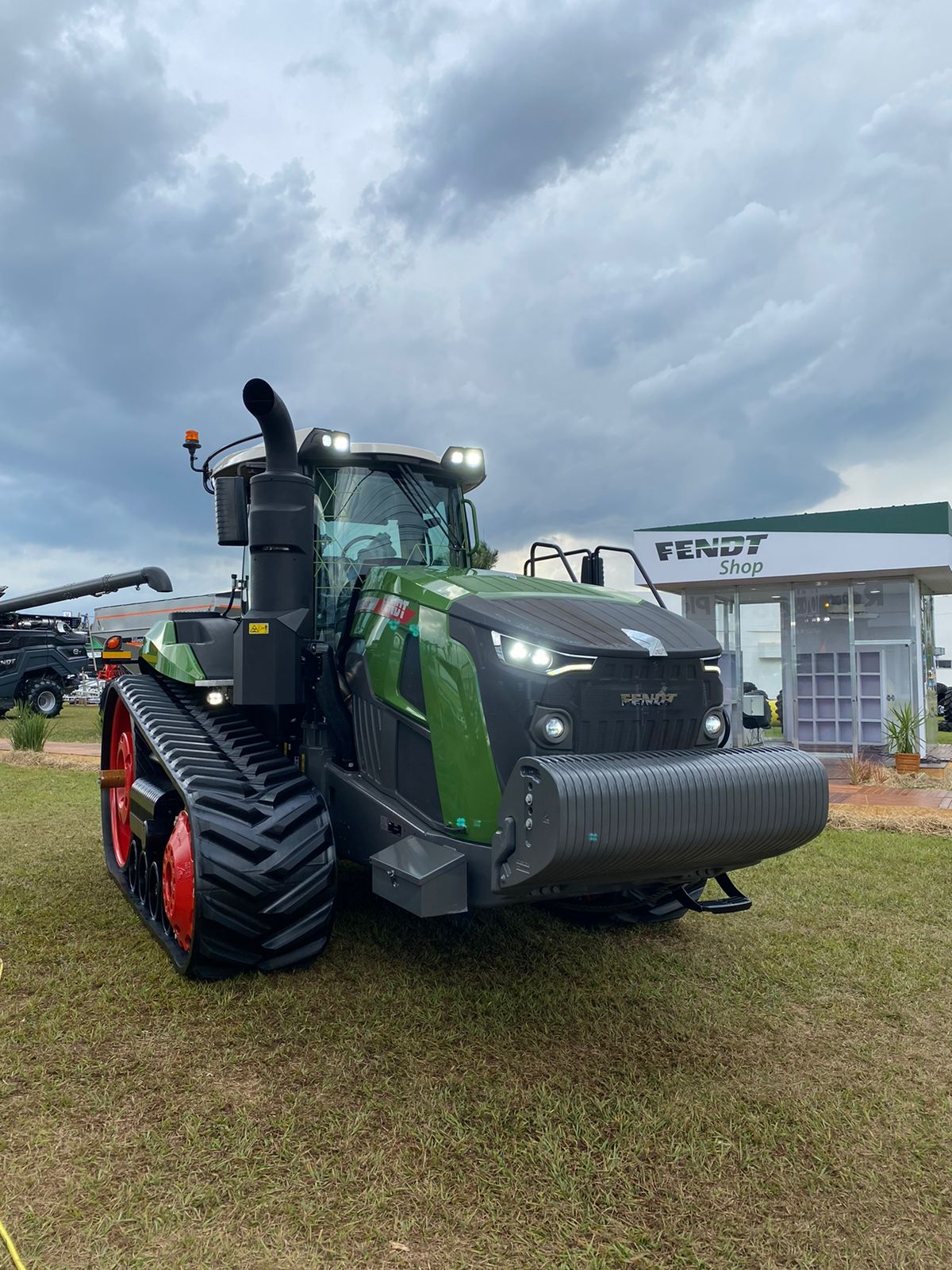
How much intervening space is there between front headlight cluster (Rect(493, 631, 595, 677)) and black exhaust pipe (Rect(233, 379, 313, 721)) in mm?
1262

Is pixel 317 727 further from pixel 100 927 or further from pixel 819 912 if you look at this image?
pixel 819 912

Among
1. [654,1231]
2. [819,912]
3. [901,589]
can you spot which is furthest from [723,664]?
[654,1231]

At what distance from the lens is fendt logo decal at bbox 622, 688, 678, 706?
347 centimetres

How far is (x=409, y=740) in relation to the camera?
149 inches

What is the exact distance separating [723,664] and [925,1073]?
11.5 metres

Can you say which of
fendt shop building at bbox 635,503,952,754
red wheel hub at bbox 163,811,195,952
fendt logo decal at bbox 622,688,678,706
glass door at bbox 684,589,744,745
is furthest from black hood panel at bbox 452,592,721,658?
glass door at bbox 684,589,744,745

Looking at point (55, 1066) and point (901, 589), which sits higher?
point (901, 589)

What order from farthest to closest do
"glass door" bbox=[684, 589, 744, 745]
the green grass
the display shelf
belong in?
the green grass, "glass door" bbox=[684, 589, 744, 745], the display shelf

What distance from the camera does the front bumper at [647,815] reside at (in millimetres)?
2922

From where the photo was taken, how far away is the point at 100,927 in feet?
15.7

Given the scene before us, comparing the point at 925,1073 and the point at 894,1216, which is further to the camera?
the point at 925,1073

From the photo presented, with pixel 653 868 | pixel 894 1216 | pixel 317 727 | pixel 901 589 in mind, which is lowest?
pixel 894 1216

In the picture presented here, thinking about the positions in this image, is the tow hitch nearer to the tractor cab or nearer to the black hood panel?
the black hood panel

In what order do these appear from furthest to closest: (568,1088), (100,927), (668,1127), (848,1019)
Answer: (100,927), (848,1019), (568,1088), (668,1127)
